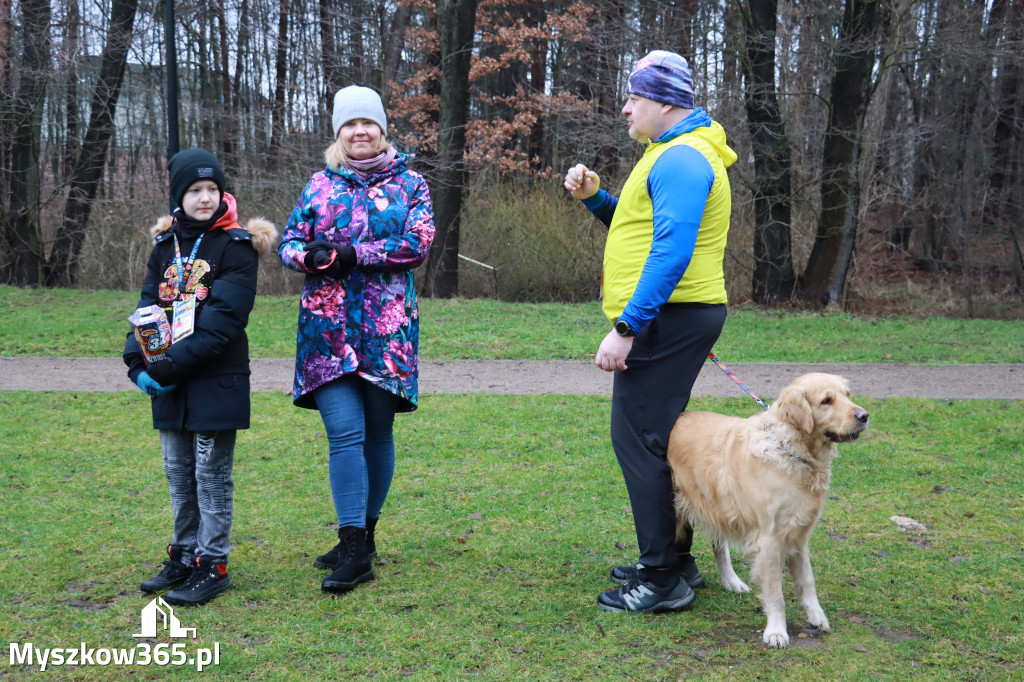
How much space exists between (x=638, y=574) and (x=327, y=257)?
1.93 meters

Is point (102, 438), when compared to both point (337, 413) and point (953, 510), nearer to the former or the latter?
point (337, 413)

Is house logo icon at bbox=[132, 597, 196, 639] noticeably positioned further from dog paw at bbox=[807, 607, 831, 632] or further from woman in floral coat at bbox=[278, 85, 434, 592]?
dog paw at bbox=[807, 607, 831, 632]

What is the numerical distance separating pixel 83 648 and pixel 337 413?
4.44 ft

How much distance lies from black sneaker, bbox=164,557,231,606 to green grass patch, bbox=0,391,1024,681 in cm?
5

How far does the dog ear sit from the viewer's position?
3.45 meters

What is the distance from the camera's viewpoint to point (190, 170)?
156 inches

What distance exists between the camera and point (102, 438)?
6785 mm

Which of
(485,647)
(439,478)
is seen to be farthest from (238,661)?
(439,478)

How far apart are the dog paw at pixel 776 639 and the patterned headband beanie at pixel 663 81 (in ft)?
7.04

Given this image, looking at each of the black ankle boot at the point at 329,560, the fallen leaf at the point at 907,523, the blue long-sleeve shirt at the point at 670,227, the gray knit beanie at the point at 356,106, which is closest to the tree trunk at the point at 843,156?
the fallen leaf at the point at 907,523

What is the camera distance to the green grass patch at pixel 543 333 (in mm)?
10555

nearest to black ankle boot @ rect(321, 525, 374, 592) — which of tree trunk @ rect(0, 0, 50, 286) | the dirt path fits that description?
the dirt path

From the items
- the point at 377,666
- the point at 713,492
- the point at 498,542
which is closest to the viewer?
the point at 377,666

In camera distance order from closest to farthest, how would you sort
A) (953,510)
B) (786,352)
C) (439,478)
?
(953,510) < (439,478) < (786,352)
